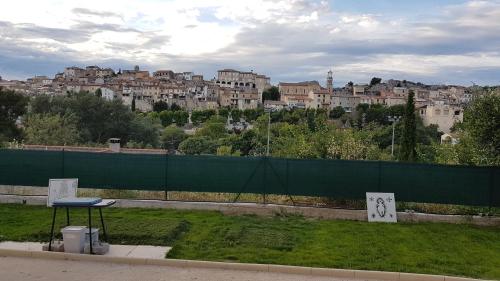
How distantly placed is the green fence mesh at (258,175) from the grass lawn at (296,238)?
1.30 meters

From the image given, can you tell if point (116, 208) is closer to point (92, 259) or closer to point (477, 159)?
point (92, 259)

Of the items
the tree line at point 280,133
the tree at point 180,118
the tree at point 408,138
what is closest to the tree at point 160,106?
the tree at point 180,118

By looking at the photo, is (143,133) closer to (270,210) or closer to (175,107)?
(270,210)

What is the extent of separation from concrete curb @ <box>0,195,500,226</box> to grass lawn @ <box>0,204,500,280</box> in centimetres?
47

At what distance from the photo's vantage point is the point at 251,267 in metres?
9.79

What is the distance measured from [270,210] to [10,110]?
50.1 m

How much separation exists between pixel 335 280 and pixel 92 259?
481 centimetres

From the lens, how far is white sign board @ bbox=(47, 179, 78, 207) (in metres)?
15.0

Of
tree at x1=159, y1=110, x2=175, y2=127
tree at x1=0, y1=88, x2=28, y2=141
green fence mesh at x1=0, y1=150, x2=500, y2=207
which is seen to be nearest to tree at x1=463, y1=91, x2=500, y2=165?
green fence mesh at x1=0, y1=150, x2=500, y2=207

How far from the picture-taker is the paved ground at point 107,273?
912 cm

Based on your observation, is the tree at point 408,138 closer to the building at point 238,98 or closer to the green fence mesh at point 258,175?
the green fence mesh at point 258,175

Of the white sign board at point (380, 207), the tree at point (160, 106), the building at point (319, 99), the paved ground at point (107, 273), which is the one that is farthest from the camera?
the building at point (319, 99)

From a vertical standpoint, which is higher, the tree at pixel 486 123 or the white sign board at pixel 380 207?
the tree at pixel 486 123

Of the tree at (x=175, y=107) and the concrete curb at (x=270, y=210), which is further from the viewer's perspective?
the tree at (x=175, y=107)
